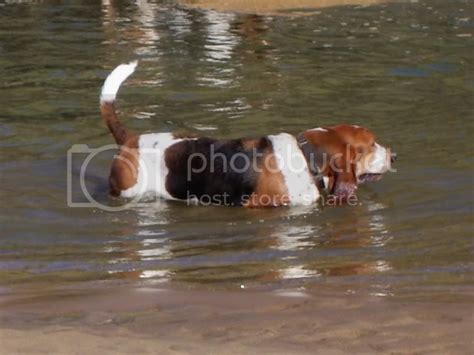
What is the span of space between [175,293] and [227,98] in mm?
5845

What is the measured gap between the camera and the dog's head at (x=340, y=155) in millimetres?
7324

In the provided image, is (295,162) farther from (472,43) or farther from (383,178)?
(472,43)

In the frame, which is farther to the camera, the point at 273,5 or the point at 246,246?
the point at 273,5

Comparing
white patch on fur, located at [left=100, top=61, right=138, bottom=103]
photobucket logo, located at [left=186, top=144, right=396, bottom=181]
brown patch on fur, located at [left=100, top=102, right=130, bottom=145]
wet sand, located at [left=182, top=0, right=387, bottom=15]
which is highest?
wet sand, located at [left=182, top=0, right=387, bottom=15]

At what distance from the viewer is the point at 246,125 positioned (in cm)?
971

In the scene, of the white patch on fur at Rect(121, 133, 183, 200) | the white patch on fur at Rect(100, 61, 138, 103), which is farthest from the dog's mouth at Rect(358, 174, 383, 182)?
the white patch on fur at Rect(100, 61, 138, 103)

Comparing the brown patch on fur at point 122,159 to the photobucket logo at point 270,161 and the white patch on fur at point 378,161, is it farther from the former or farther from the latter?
the white patch on fur at point 378,161

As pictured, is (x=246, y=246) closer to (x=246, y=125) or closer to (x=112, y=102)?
(x=112, y=102)

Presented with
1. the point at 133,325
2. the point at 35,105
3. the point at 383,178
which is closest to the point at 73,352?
the point at 133,325

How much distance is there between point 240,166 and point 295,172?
0.36m

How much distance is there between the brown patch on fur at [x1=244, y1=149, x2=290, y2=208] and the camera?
284 inches

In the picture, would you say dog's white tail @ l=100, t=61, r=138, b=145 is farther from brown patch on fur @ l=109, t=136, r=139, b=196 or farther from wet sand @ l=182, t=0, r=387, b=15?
wet sand @ l=182, t=0, r=387, b=15

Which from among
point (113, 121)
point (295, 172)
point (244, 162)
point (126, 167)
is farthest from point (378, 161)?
point (113, 121)

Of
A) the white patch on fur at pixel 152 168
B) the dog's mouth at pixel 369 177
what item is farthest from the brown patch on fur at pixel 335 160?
the white patch on fur at pixel 152 168
